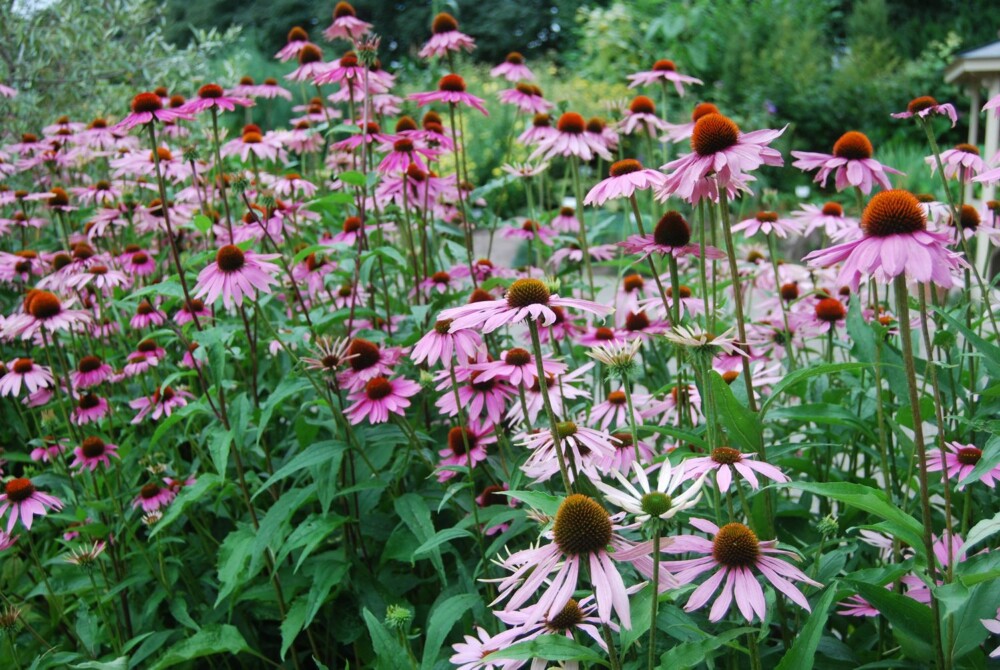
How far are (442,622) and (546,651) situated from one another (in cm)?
44

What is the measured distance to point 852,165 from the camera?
55.7 inches

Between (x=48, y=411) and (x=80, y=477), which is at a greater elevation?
(x=48, y=411)

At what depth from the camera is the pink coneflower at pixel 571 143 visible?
1.90 meters

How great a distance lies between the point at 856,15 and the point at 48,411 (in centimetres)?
1056

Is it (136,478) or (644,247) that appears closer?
(644,247)

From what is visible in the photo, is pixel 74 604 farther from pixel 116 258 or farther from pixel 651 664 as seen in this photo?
pixel 651 664

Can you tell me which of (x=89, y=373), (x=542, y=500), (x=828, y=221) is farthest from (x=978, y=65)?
(x=89, y=373)

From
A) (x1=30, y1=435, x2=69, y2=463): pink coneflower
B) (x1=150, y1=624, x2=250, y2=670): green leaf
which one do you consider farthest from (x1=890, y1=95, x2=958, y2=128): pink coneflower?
(x1=30, y1=435, x2=69, y2=463): pink coneflower

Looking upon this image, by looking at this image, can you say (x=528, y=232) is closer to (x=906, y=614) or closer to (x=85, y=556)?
(x=85, y=556)

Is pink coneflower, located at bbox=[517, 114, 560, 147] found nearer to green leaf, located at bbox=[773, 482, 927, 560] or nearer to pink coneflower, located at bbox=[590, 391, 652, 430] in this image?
pink coneflower, located at bbox=[590, 391, 652, 430]

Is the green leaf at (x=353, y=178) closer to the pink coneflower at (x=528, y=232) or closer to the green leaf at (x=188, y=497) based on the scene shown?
the green leaf at (x=188, y=497)

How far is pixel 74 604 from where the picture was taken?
77.9 inches

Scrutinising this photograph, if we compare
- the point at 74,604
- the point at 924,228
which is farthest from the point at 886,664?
the point at 74,604

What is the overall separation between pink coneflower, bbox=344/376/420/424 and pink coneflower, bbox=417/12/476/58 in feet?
3.71
